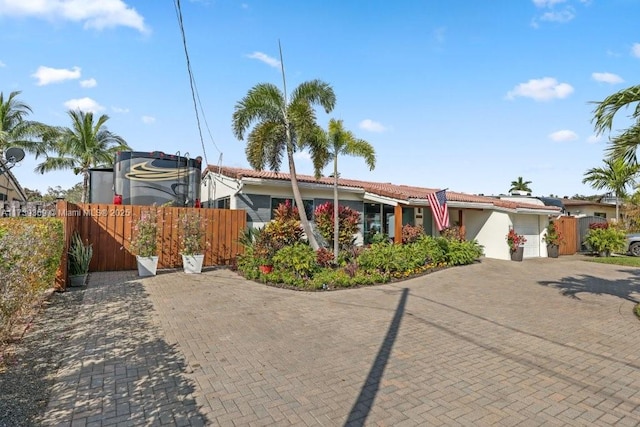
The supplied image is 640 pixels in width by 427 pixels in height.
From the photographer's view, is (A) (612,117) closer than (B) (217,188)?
Yes

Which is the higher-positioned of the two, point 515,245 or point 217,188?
point 217,188

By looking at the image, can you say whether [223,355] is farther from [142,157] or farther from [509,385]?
[142,157]

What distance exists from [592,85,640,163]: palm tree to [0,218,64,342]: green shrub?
9.95m

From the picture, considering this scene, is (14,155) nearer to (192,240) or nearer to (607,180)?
(192,240)

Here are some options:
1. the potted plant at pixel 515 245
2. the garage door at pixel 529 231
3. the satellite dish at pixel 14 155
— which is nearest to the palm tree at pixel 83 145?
the satellite dish at pixel 14 155

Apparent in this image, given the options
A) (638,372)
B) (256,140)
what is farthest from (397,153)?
(638,372)

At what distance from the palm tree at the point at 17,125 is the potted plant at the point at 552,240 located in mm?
30569

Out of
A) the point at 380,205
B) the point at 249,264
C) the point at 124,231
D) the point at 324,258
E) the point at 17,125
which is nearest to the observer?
the point at 249,264

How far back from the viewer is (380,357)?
4.59 metres

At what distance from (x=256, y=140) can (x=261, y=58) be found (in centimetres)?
254

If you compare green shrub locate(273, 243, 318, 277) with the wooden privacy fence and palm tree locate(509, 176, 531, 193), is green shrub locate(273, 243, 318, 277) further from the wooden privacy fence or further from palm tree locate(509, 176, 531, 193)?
palm tree locate(509, 176, 531, 193)

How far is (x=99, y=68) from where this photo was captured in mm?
9469

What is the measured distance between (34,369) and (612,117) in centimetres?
1025

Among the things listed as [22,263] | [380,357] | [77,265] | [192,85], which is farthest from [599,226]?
[22,263]
